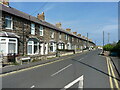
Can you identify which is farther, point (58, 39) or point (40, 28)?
point (58, 39)

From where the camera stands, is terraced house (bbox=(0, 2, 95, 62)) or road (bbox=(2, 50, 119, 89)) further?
terraced house (bbox=(0, 2, 95, 62))

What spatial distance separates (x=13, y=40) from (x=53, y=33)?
15.5m

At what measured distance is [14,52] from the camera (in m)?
17.4

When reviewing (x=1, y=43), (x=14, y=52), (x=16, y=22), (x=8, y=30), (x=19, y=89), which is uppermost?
(x=16, y=22)

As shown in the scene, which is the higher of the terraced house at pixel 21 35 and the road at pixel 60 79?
the terraced house at pixel 21 35

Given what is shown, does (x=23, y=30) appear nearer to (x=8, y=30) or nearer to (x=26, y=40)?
(x=26, y=40)

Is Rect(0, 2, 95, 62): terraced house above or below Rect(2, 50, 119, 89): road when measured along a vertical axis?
above

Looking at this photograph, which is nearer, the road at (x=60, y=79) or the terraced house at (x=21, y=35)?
the road at (x=60, y=79)

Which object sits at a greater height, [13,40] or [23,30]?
[23,30]

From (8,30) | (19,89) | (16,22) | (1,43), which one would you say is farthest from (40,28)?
(19,89)

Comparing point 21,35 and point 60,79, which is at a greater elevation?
point 21,35

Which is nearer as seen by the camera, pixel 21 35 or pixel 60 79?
pixel 60 79

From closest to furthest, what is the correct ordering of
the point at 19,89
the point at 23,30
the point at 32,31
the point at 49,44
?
the point at 19,89 < the point at 23,30 < the point at 32,31 < the point at 49,44

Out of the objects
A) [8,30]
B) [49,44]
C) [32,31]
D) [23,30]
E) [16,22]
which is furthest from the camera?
[49,44]
